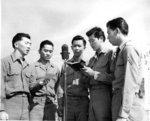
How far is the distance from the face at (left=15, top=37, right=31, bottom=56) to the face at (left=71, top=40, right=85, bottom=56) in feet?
2.97

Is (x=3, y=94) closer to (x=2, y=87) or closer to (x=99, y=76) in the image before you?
(x=2, y=87)

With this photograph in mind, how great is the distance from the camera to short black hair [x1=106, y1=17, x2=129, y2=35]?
Result: 12.7ft

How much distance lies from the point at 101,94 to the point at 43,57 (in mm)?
1810

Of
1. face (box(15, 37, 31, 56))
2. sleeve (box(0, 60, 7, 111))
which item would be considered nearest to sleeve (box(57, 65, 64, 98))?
face (box(15, 37, 31, 56))

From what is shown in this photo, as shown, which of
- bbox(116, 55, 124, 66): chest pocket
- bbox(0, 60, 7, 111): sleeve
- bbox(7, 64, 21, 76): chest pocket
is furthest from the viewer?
bbox(7, 64, 21, 76): chest pocket

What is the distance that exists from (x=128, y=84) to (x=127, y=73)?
14 cm

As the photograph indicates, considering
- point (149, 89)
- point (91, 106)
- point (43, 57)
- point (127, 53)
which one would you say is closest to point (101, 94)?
point (91, 106)

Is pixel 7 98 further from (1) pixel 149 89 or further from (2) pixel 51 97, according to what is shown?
(1) pixel 149 89

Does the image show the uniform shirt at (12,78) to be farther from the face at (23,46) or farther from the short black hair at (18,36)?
the short black hair at (18,36)

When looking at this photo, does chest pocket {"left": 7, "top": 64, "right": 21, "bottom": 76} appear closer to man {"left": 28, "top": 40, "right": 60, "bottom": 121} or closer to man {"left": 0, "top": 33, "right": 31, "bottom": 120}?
man {"left": 0, "top": 33, "right": 31, "bottom": 120}

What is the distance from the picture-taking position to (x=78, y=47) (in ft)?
17.8

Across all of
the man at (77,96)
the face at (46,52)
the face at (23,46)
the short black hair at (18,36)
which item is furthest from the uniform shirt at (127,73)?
the face at (46,52)

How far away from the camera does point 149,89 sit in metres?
9.31

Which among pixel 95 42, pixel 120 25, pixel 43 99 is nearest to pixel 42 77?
pixel 43 99
